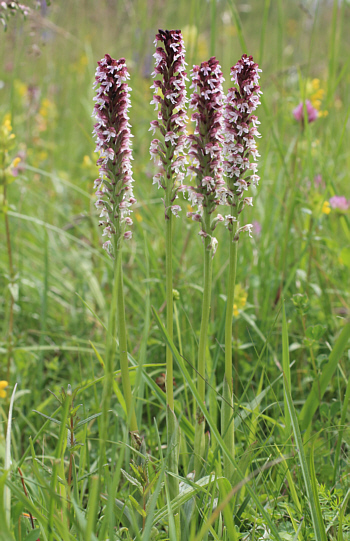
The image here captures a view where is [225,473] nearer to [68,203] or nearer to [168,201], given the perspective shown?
[168,201]

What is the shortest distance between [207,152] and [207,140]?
54 millimetres

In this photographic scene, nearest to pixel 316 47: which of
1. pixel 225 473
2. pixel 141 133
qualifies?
pixel 141 133

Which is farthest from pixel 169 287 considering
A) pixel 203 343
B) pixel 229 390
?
pixel 229 390

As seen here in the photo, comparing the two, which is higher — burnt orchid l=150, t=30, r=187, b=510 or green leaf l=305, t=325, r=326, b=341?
burnt orchid l=150, t=30, r=187, b=510

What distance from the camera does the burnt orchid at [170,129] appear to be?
56.6 inches

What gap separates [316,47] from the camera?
27.2ft

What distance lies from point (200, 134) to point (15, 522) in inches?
55.7

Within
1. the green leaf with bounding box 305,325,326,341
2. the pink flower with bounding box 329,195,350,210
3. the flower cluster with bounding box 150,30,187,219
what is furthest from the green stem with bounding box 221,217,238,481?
the pink flower with bounding box 329,195,350,210

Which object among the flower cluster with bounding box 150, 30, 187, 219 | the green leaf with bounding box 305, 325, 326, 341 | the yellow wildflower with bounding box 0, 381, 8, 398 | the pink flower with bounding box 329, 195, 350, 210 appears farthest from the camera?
the pink flower with bounding box 329, 195, 350, 210

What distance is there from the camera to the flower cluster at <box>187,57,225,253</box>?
4.73 feet

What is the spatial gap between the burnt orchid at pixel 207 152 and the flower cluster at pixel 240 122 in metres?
0.04

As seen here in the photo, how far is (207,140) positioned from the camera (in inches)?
59.1

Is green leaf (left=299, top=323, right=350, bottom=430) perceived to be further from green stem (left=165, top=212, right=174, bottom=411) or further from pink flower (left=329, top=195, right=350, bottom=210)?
pink flower (left=329, top=195, right=350, bottom=210)

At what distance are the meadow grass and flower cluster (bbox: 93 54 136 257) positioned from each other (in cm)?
33
